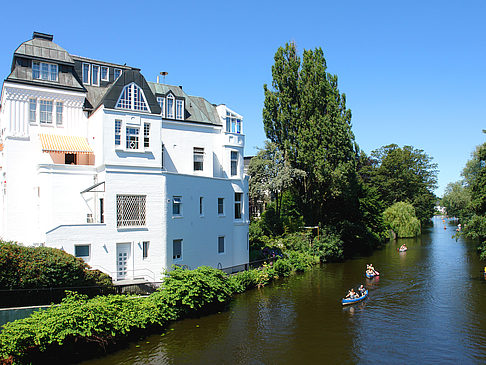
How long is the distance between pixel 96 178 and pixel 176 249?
819 cm

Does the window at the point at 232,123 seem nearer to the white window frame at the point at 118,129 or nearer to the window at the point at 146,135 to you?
the window at the point at 146,135

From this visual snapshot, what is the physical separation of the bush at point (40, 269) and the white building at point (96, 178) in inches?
102

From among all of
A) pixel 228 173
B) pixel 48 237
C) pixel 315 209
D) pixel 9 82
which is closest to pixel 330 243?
pixel 315 209

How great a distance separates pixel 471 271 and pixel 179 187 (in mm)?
32128

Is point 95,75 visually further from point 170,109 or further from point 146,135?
point 146,135

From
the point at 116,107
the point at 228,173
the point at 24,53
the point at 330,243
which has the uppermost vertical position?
the point at 24,53

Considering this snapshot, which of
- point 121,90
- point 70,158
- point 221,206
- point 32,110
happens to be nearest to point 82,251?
point 70,158

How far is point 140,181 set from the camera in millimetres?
29469

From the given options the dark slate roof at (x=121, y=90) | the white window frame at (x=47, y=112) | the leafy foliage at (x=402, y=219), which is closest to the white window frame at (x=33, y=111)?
the white window frame at (x=47, y=112)

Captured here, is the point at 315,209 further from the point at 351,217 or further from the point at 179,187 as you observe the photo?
the point at 179,187

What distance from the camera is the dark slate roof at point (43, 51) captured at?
1224 inches

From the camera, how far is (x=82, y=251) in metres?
26.8

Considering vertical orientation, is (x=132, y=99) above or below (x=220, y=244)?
above

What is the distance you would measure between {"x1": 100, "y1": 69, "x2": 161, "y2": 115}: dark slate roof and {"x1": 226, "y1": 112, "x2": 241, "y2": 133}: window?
8830 mm
